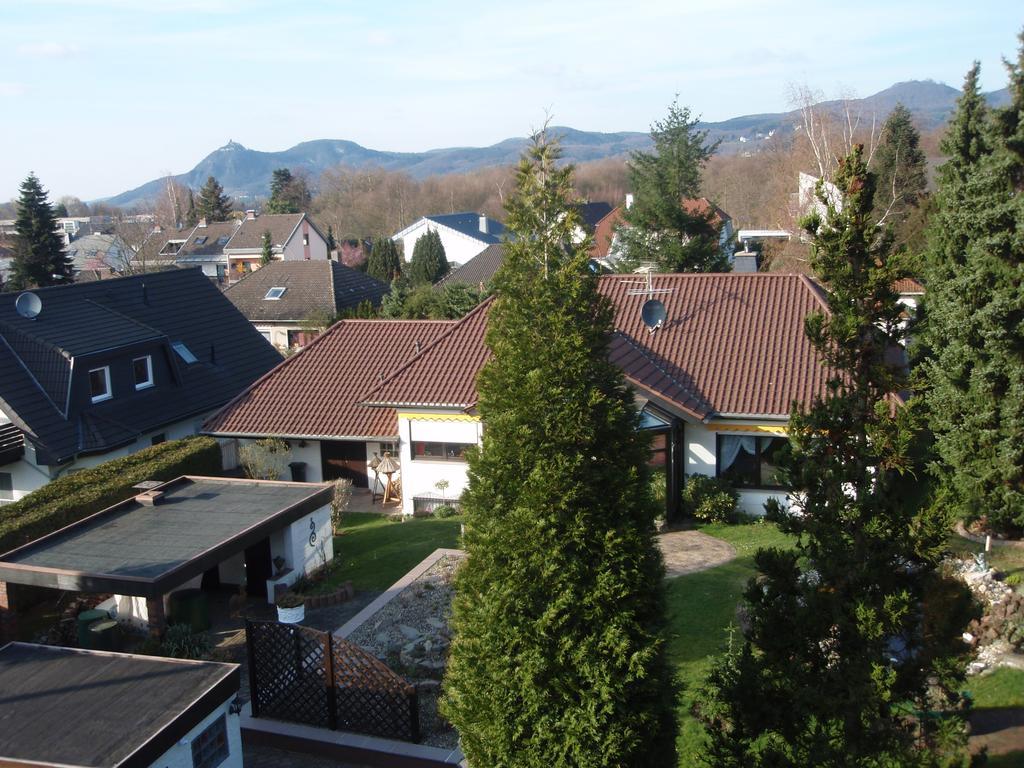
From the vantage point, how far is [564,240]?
7.41 m

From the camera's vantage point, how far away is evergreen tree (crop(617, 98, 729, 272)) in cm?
3378

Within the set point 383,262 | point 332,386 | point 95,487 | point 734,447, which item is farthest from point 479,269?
point 95,487

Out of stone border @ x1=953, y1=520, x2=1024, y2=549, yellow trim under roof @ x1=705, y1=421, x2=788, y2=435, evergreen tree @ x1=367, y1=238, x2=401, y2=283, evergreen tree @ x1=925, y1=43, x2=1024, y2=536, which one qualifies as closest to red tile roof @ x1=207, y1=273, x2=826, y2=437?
yellow trim under roof @ x1=705, y1=421, x2=788, y2=435

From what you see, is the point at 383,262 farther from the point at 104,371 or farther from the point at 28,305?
the point at 28,305

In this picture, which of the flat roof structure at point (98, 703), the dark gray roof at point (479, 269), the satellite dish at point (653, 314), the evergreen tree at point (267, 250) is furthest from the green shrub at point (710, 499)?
the evergreen tree at point (267, 250)

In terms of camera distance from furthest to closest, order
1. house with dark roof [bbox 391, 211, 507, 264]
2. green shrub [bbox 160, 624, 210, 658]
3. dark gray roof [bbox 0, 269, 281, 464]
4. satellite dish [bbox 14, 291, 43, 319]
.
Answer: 1. house with dark roof [bbox 391, 211, 507, 264]
2. satellite dish [bbox 14, 291, 43, 319]
3. dark gray roof [bbox 0, 269, 281, 464]
4. green shrub [bbox 160, 624, 210, 658]

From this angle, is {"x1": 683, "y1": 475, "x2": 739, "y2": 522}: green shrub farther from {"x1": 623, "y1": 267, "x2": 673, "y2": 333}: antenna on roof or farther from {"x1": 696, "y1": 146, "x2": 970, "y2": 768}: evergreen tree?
{"x1": 696, "y1": 146, "x2": 970, "y2": 768}: evergreen tree

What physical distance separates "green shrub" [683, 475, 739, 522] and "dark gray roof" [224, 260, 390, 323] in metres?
→ 25.4

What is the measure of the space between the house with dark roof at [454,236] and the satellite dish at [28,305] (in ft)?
160

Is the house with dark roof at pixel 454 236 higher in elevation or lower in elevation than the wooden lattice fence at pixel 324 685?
higher

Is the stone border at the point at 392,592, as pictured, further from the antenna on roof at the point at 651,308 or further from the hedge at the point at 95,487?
the antenna on roof at the point at 651,308

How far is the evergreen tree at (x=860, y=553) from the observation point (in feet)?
21.6

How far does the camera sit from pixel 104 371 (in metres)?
23.6

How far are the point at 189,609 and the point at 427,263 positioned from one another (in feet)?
152
